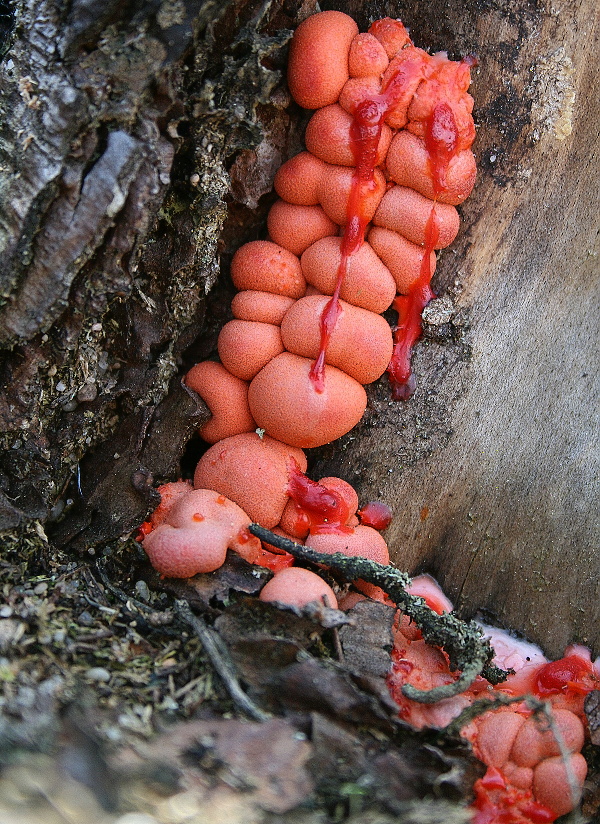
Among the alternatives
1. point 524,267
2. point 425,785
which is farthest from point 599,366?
point 425,785

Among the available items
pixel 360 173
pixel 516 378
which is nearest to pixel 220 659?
pixel 516 378

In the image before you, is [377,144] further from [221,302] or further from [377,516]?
[377,516]

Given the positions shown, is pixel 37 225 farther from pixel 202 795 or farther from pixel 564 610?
pixel 564 610

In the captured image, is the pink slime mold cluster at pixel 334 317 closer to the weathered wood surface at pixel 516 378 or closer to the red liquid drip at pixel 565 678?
the red liquid drip at pixel 565 678

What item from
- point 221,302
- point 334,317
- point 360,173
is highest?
point 360,173

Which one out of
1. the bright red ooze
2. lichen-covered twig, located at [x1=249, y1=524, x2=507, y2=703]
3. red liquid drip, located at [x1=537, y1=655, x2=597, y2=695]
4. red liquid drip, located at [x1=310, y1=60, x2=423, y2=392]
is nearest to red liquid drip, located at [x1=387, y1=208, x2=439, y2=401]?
the bright red ooze

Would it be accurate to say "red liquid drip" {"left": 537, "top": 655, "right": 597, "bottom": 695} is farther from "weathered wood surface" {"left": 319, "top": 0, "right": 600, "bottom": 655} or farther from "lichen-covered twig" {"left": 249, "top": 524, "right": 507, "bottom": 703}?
"lichen-covered twig" {"left": 249, "top": 524, "right": 507, "bottom": 703}

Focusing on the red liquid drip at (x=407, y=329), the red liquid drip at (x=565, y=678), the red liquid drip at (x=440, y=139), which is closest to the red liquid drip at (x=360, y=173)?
the red liquid drip at (x=440, y=139)
